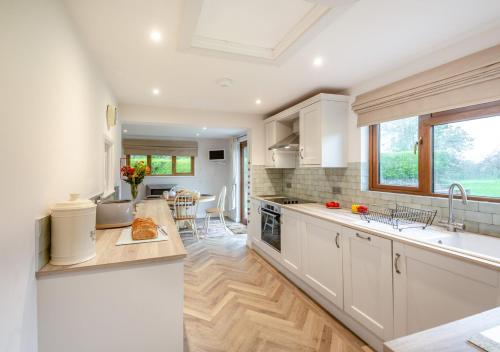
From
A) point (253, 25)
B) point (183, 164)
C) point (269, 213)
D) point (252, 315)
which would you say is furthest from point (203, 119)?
point (183, 164)

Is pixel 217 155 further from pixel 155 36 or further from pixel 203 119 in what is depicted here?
pixel 155 36

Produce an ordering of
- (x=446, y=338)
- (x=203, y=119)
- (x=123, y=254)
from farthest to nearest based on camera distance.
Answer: (x=203, y=119)
(x=123, y=254)
(x=446, y=338)

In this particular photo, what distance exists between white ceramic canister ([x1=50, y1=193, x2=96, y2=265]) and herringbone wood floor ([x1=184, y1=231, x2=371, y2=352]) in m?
1.18

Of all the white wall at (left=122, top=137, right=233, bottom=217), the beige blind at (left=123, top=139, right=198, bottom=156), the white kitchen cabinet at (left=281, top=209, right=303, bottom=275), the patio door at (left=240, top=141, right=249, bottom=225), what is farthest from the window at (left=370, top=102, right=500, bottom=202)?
the beige blind at (left=123, top=139, right=198, bottom=156)

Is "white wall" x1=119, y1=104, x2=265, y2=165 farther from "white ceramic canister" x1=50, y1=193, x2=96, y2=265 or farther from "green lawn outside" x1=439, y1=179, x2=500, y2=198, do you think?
"green lawn outside" x1=439, y1=179, x2=500, y2=198

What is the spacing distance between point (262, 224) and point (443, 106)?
2640 mm

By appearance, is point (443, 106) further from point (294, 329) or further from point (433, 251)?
point (294, 329)

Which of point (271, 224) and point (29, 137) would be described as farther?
point (271, 224)

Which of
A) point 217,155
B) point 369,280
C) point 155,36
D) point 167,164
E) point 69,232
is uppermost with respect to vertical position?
point 155,36

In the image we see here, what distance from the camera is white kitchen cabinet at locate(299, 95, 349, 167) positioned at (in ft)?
9.36

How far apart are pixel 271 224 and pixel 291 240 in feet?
1.93

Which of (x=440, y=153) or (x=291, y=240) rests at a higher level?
(x=440, y=153)

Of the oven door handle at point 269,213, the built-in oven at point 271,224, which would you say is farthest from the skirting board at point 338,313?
the oven door handle at point 269,213

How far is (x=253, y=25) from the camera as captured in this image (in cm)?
176
